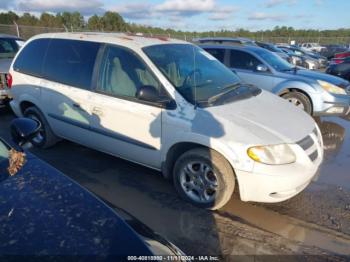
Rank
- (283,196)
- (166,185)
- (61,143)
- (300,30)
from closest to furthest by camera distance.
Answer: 1. (283,196)
2. (166,185)
3. (61,143)
4. (300,30)

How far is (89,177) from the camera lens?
13.9 feet

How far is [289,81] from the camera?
693 centimetres

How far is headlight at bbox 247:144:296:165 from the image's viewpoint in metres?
3.01

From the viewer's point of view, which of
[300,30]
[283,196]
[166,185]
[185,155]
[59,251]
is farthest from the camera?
[300,30]

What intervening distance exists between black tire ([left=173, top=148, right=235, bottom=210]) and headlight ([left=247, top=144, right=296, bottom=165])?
0.98 ft

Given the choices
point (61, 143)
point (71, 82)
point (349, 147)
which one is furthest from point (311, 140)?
point (61, 143)

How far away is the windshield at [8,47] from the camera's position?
8.14 m

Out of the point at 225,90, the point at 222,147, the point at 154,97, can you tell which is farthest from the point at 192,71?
the point at 222,147

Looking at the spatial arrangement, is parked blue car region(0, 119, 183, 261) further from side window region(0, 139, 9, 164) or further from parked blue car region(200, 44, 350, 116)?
parked blue car region(200, 44, 350, 116)

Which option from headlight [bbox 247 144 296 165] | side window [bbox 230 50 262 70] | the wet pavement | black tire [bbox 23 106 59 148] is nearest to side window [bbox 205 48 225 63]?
side window [bbox 230 50 262 70]

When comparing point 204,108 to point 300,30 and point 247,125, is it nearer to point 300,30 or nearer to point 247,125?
point 247,125

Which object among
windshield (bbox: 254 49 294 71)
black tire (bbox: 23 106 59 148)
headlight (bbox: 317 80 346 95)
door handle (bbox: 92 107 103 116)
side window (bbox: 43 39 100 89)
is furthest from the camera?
windshield (bbox: 254 49 294 71)

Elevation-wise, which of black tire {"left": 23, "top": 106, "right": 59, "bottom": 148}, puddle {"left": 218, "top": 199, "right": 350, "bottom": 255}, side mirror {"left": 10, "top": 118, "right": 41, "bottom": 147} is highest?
side mirror {"left": 10, "top": 118, "right": 41, "bottom": 147}

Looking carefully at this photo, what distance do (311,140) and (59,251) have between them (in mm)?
2787
